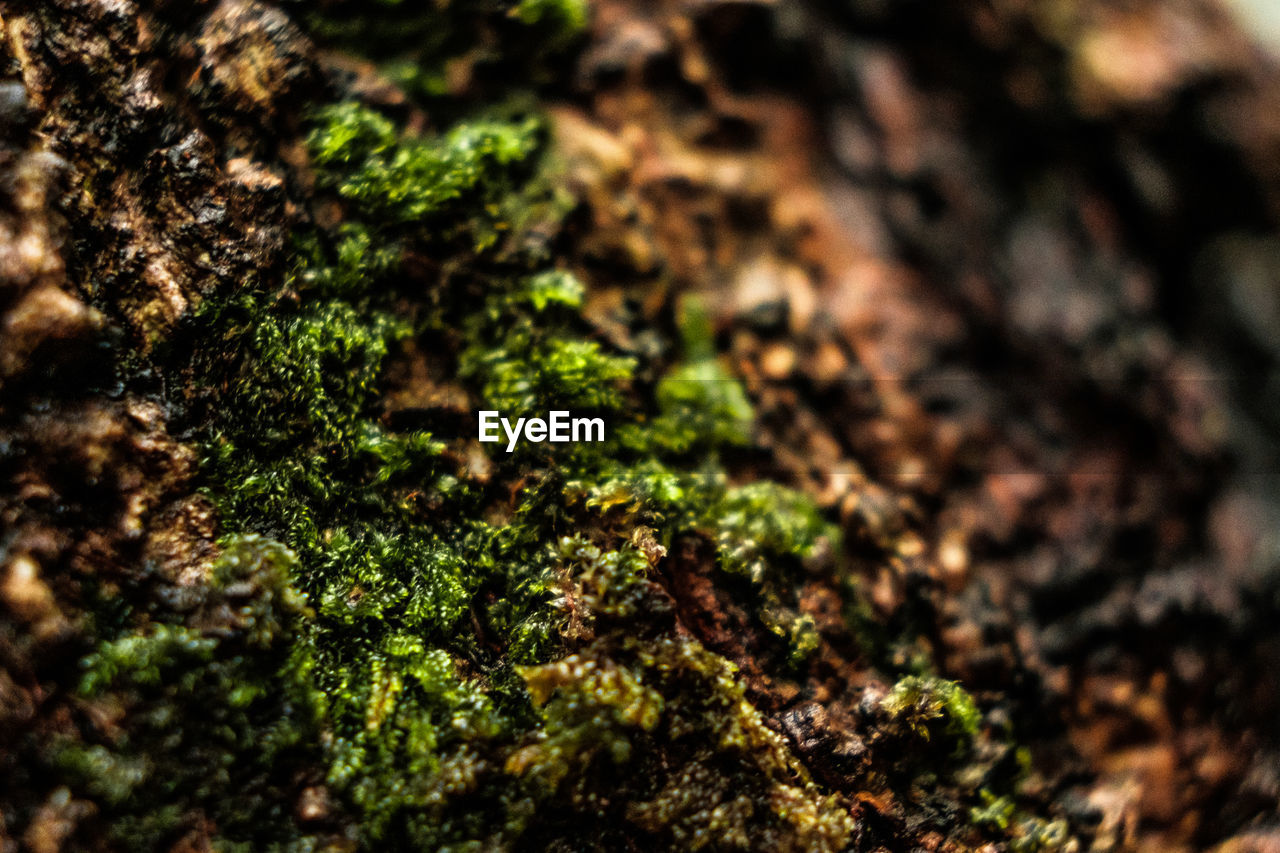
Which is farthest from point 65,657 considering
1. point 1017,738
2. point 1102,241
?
point 1102,241

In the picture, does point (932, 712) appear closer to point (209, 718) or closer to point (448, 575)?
point (448, 575)

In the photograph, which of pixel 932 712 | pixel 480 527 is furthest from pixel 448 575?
pixel 932 712

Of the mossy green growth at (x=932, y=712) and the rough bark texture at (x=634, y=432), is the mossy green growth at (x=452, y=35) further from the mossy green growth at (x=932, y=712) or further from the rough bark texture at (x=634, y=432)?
the mossy green growth at (x=932, y=712)

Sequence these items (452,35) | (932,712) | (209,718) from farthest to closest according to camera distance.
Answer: (452,35) → (932,712) → (209,718)

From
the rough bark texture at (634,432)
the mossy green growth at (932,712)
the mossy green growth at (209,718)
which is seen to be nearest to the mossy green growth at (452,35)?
the rough bark texture at (634,432)

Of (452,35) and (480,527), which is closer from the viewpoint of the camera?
(480,527)

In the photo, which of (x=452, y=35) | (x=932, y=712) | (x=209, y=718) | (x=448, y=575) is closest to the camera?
(x=209, y=718)

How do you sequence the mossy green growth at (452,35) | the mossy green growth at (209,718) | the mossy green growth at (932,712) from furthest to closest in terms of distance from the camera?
the mossy green growth at (452,35) → the mossy green growth at (932,712) → the mossy green growth at (209,718)

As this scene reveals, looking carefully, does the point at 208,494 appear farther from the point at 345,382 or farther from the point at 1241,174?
the point at 1241,174
